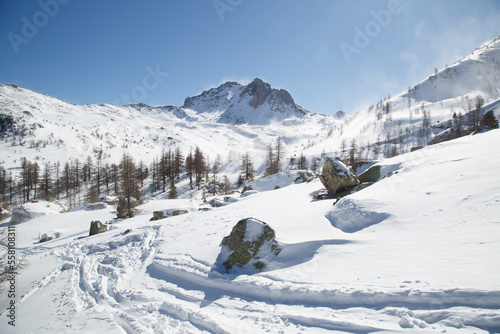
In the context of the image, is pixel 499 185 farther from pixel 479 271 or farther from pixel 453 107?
pixel 453 107

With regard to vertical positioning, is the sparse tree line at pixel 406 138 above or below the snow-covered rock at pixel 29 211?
above

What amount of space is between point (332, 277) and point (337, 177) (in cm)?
904

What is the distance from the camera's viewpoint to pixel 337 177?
12.8m

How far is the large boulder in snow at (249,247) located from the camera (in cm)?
625

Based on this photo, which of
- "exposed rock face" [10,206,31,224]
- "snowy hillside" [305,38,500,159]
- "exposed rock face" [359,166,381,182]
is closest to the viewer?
"exposed rock face" [359,166,381,182]

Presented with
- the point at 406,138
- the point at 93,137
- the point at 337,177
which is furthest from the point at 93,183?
the point at 406,138

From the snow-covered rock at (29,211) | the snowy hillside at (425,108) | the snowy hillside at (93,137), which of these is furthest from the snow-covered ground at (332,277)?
the snowy hillside at (425,108)

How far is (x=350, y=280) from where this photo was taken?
176 inches

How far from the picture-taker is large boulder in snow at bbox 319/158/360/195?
12.6m

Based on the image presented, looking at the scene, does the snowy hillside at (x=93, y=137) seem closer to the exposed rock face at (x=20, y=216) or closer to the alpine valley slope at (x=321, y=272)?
the exposed rock face at (x=20, y=216)

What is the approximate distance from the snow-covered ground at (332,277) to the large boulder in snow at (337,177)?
302 cm

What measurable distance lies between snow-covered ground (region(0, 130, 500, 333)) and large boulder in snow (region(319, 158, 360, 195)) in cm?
302

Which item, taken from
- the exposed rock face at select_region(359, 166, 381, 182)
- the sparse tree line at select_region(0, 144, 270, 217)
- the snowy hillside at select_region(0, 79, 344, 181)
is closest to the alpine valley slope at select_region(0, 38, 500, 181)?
the snowy hillside at select_region(0, 79, 344, 181)

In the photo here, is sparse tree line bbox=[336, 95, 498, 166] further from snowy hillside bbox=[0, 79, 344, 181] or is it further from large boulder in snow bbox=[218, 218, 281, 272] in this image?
large boulder in snow bbox=[218, 218, 281, 272]
